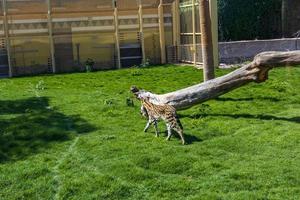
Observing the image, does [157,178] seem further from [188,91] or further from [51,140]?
[188,91]

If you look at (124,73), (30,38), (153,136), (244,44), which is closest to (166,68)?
(124,73)

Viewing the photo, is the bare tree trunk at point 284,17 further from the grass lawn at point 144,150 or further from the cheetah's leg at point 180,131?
the cheetah's leg at point 180,131

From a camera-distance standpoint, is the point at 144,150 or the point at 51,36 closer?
the point at 144,150

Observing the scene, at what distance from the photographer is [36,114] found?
10227mm

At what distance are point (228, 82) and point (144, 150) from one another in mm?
2657

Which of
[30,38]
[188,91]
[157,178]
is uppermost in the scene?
[30,38]

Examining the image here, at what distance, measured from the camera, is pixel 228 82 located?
948 centimetres

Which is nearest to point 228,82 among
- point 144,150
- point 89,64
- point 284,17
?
point 144,150

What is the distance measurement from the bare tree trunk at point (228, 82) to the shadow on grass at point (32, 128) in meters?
1.40

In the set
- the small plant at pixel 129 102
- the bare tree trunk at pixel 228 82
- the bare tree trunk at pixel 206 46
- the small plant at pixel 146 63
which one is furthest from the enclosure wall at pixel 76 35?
the bare tree trunk at pixel 228 82

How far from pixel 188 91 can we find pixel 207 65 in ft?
7.69

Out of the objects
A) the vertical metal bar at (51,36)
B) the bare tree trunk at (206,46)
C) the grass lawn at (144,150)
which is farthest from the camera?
the vertical metal bar at (51,36)

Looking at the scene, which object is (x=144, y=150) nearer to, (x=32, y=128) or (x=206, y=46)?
(x=32, y=128)

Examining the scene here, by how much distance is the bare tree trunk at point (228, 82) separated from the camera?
895 centimetres
